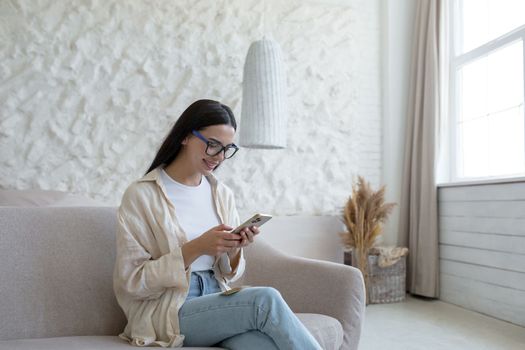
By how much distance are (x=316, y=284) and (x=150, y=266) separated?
0.74 m

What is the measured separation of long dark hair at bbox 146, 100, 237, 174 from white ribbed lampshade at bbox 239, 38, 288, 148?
149cm

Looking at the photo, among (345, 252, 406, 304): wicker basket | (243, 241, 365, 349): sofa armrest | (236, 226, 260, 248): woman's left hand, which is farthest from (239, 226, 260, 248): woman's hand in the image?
(345, 252, 406, 304): wicker basket

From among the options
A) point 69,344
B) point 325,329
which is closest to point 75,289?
point 69,344

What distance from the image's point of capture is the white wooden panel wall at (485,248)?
3.10 m

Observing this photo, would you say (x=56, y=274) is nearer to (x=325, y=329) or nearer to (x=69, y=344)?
(x=69, y=344)

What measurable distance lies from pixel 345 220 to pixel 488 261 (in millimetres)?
1069

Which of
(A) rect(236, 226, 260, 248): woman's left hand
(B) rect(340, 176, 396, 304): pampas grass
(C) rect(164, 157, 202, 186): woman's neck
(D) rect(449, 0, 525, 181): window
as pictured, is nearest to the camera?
(A) rect(236, 226, 260, 248): woman's left hand

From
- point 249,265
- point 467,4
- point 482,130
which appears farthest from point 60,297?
point 467,4

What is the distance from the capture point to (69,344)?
1478 millimetres

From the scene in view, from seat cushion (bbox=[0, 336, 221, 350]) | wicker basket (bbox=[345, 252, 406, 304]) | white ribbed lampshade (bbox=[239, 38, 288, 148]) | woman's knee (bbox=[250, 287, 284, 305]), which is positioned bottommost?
wicker basket (bbox=[345, 252, 406, 304])

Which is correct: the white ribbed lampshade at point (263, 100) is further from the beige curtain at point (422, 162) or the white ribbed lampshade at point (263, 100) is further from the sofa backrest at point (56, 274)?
the sofa backrest at point (56, 274)

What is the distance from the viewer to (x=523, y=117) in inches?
130

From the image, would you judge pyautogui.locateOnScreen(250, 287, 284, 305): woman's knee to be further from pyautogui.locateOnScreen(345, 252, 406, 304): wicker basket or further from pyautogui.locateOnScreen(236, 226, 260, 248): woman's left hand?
pyautogui.locateOnScreen(345, 252, 406, 304): wicker basket

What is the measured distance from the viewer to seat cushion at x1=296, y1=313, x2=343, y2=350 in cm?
165
